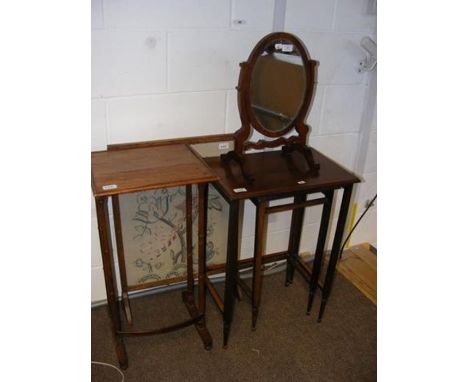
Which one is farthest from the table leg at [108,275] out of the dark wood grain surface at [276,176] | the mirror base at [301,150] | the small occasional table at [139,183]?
the mirror base at [301,150]

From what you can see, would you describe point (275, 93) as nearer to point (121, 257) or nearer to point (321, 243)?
point (321, 243)

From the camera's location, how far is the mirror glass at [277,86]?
160cm

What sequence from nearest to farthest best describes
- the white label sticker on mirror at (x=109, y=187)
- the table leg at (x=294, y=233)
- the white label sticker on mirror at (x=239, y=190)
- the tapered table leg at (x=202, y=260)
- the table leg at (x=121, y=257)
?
the white label sticker on mirror at (x=109, y=187) → the white label sticker on mirror at (x=239, y=190) → the tapered table leg at (x=202, y=260) → the table leg at (x=121, y=257) → the table leg at (x=294, y=233)

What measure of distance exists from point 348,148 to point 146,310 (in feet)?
4.31

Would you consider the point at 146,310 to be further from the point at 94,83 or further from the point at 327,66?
the point at 327,66

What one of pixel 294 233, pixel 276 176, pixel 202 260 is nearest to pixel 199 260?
pixel 202 260

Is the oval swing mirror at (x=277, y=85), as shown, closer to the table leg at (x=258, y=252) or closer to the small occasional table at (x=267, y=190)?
the small occasional table at (x=267, y=190)

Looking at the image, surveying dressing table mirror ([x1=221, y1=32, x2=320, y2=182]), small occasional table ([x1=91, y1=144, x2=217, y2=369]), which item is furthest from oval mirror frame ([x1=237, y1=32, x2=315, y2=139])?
small occasional table ([x1=91, y1=144, x2=217, y2=369])

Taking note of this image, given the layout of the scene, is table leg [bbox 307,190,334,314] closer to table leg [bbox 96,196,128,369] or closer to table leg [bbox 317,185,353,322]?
table leg [bbox 317,185,353,322]

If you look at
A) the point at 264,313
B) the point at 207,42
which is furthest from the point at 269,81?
the point at 264,313

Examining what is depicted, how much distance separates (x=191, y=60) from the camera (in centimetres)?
169

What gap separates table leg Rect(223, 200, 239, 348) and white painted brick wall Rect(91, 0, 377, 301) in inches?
18.5

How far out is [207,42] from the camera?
1679mm

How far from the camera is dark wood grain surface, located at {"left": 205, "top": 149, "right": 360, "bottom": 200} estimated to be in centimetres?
155
